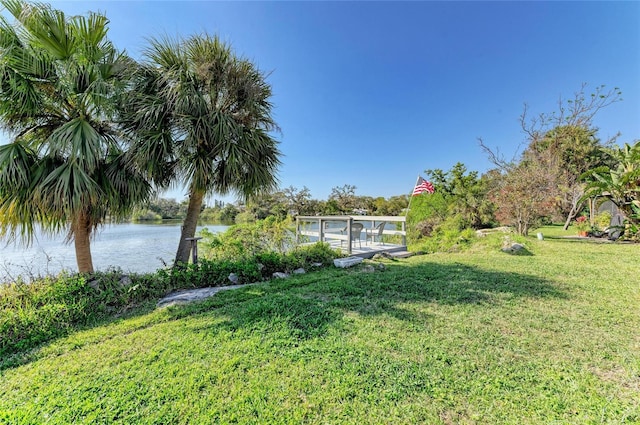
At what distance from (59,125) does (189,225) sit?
258cm

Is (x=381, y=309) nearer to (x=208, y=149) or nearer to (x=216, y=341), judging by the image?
(x=216, y=341)

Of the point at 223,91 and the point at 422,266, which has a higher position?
the point at 223,91

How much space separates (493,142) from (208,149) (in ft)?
41.5

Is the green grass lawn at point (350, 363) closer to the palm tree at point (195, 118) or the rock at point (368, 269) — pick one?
the rock at point (368, 269)

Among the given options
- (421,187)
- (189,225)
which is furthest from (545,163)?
(189,225)

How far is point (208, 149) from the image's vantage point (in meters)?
4.86

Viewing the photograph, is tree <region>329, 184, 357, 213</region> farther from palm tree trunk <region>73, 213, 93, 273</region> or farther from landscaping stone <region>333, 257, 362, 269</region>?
palm tree trunk <region>73, 213, 93, 273</region>

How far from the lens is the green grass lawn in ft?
5.60

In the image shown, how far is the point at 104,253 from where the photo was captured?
728cm

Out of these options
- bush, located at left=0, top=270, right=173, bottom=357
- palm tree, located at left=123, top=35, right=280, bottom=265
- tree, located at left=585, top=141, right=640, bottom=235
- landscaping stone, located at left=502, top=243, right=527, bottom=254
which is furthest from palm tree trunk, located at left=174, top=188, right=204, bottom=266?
tree, located at left=585, top=141, right=640, bottom=235

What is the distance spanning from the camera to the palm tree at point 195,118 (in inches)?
176

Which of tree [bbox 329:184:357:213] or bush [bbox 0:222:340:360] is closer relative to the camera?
bush [bbox 0:222:340:360]

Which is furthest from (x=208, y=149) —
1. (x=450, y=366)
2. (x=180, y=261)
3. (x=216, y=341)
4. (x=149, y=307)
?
(x=450, y=366)

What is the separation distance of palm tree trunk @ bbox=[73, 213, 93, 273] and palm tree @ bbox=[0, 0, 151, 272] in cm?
1
